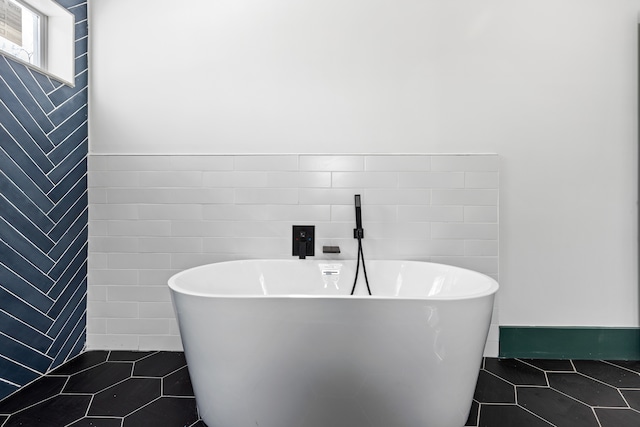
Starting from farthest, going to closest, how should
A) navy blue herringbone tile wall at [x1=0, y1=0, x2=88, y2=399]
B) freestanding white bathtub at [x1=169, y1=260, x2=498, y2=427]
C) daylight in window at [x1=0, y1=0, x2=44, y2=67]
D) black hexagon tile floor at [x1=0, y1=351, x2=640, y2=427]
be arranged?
daylight in window at [x1=0, y1=0, x2=44, y2=67] → navy blue herringbone tile wall at [x1=0, y1=0, x2=88, y2=399] → black hexagon tile floor at [x1=0, y1=351, x2=640, y2=427] → freestanding white bathtub at [x1=169, y1=260, x2=498, y2=427]

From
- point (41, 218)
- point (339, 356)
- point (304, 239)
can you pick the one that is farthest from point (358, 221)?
point (41, 218)

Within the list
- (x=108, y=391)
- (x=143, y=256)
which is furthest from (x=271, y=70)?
(x=108, y=391)

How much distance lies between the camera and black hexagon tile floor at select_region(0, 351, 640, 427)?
1443 millimetres

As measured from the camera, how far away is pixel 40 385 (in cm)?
171

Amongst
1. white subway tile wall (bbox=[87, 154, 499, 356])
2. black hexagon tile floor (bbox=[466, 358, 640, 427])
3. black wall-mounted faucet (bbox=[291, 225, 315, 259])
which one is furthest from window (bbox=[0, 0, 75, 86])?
black hexagon tile floor (bbox=[466, 358, 640, 427])

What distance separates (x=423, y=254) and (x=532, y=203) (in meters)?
0.73

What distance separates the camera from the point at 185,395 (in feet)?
5.35

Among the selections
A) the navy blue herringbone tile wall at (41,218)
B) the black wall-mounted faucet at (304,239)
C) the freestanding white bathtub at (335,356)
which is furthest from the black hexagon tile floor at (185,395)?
the black wall-mounted faucet at (304,239)

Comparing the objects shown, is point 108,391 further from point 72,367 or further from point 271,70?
point 271,70

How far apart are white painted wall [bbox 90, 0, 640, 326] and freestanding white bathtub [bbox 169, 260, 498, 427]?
1.04 metres

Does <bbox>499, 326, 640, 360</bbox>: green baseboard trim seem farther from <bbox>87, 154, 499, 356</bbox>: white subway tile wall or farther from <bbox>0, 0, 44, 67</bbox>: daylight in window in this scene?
<bbox>0, 0, 44, 67</bbox>: daylight in window

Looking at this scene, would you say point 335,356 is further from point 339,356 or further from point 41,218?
point 41,218

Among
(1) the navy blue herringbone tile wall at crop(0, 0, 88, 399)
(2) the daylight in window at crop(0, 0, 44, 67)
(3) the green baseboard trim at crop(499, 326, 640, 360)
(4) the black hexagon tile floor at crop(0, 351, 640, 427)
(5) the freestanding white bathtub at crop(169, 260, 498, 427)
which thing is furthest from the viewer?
(3) the green baseboard trim at crop(499, 326, 640, 360)

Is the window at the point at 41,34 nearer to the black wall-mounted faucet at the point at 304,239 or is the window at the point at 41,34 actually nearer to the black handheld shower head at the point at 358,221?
the black wall-mounted faucet at the point at 304,239
